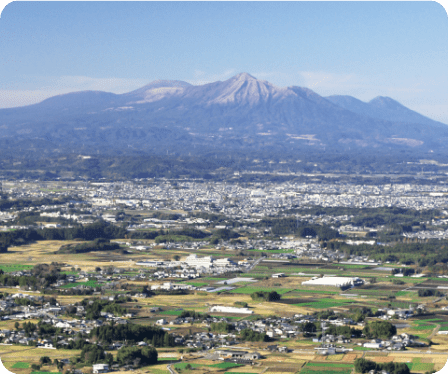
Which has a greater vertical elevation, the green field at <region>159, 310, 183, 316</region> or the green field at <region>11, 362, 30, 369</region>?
the green field at <region>11, 362, 30, 369</region>

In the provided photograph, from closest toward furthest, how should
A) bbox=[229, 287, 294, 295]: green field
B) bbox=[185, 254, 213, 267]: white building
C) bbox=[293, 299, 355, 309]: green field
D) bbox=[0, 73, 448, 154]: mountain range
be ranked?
bbox=[293, 299, 355, 309]: green field → bbox=[229, 287, 294, 295]: green field → bbox=[185, 254, 213, 267]: white building → bbox=[0, 73, 448, 154]: mountain range

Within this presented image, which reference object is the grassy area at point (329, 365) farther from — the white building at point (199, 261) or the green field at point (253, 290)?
the white building at point (199, 261)

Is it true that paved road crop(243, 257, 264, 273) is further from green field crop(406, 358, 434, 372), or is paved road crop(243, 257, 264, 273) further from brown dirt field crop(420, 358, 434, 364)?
green field crop(406, 358, 434, 372)

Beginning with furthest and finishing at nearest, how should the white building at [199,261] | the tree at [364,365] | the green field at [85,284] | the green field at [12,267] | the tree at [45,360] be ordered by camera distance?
1. the white building at [199,261]
2. the green field at [12,267]
3. the green field at [85,284]
4. the tree at [45,360]
5. the tree at [364,365]

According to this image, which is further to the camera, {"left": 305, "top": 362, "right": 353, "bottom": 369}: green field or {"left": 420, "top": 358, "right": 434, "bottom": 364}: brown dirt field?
{"left": 420, "top": 358, "right": 434, "bottom": 364}: brown dirt field

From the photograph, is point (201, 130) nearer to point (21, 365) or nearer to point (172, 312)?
point (172, 312)

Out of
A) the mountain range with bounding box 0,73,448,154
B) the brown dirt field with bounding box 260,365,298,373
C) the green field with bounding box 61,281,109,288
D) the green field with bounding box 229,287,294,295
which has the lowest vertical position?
the green field with bounding box 229,287,294,295

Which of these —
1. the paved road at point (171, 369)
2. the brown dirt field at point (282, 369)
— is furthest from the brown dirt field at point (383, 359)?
the paved road at point (171, 369)

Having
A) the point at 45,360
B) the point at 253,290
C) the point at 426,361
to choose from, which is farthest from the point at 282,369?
the point at 253,290

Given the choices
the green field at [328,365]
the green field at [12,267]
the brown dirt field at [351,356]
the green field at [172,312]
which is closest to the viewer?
the green field at [328,365]

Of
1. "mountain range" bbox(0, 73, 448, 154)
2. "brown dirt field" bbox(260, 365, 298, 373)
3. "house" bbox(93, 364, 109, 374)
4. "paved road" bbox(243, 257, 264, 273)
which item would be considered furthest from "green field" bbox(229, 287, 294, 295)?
"mountain range" bbox(0, 73, 448, 154)

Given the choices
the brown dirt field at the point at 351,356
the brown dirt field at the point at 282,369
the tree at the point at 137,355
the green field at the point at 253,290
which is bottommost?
the green field at the point at 253,290

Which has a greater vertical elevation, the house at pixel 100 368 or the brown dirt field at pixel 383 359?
the house at pixel 100 368

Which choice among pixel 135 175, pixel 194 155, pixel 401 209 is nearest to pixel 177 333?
pixel 401 209
